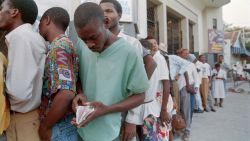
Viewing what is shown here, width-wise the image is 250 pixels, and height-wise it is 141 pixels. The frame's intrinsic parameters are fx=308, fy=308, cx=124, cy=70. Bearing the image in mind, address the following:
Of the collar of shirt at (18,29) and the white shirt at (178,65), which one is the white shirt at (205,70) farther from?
the collar of shirt at (18,29)

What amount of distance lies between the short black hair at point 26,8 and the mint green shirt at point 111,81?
454mm

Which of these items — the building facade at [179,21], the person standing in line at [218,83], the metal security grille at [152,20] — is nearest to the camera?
the building facade at [179,21]

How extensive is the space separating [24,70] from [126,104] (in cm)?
55

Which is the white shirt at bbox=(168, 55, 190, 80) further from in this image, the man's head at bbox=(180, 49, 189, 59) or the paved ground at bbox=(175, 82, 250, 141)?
the paved ground at bbox=(175, 82, 250, 141)

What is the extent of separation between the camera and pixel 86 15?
1489mm

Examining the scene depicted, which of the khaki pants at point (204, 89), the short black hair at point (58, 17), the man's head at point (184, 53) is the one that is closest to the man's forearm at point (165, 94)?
the short black hair at point (58, 17)

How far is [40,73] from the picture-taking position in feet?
5.31

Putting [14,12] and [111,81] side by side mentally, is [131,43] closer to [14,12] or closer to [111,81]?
[111,81]

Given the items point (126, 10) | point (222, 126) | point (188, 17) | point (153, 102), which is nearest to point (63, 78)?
point (153, 102)

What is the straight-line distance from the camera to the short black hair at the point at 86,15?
1.49 meters

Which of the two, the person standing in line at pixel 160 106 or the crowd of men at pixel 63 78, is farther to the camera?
the person standing in line at pixel 160 106

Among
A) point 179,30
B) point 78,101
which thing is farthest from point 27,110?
point 179,30

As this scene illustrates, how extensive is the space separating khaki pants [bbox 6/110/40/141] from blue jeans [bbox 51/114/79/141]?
0.34 ft

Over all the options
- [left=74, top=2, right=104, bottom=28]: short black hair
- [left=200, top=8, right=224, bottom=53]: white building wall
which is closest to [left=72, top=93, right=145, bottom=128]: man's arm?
[left=74, top=2, right=104, bottom=28]: short black hair
